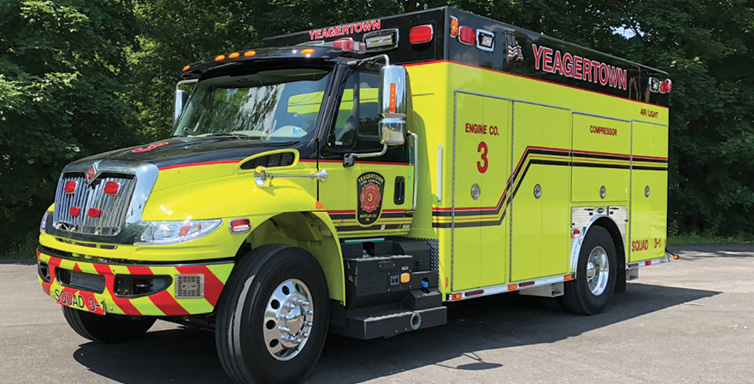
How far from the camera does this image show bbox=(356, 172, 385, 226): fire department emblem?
238 inches

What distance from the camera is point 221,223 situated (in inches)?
191

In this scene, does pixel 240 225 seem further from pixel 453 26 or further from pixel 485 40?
pixel 485 40

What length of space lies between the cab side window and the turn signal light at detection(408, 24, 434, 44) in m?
0.63

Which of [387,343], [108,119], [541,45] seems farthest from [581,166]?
[108,119]

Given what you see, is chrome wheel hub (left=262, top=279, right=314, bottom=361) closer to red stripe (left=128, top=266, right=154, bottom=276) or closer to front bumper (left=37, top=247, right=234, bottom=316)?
front bumper (left=37, top=247, right=234, bottom=316)

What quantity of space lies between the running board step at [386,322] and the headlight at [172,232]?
5.27 feet

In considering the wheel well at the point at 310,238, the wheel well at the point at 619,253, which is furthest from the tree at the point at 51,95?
the wheel well at the point at 619,253

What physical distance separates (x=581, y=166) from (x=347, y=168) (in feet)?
12.4

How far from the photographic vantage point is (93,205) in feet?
16.9

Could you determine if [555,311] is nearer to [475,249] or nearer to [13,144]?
[475,249]

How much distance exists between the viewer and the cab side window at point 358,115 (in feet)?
19.4

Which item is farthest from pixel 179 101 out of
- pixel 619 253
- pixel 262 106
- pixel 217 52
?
pixel 217 52

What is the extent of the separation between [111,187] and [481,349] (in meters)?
3.80

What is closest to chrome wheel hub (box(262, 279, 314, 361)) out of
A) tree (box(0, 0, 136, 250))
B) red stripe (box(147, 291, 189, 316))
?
red stripe (box(147, 291, 189, 316))
